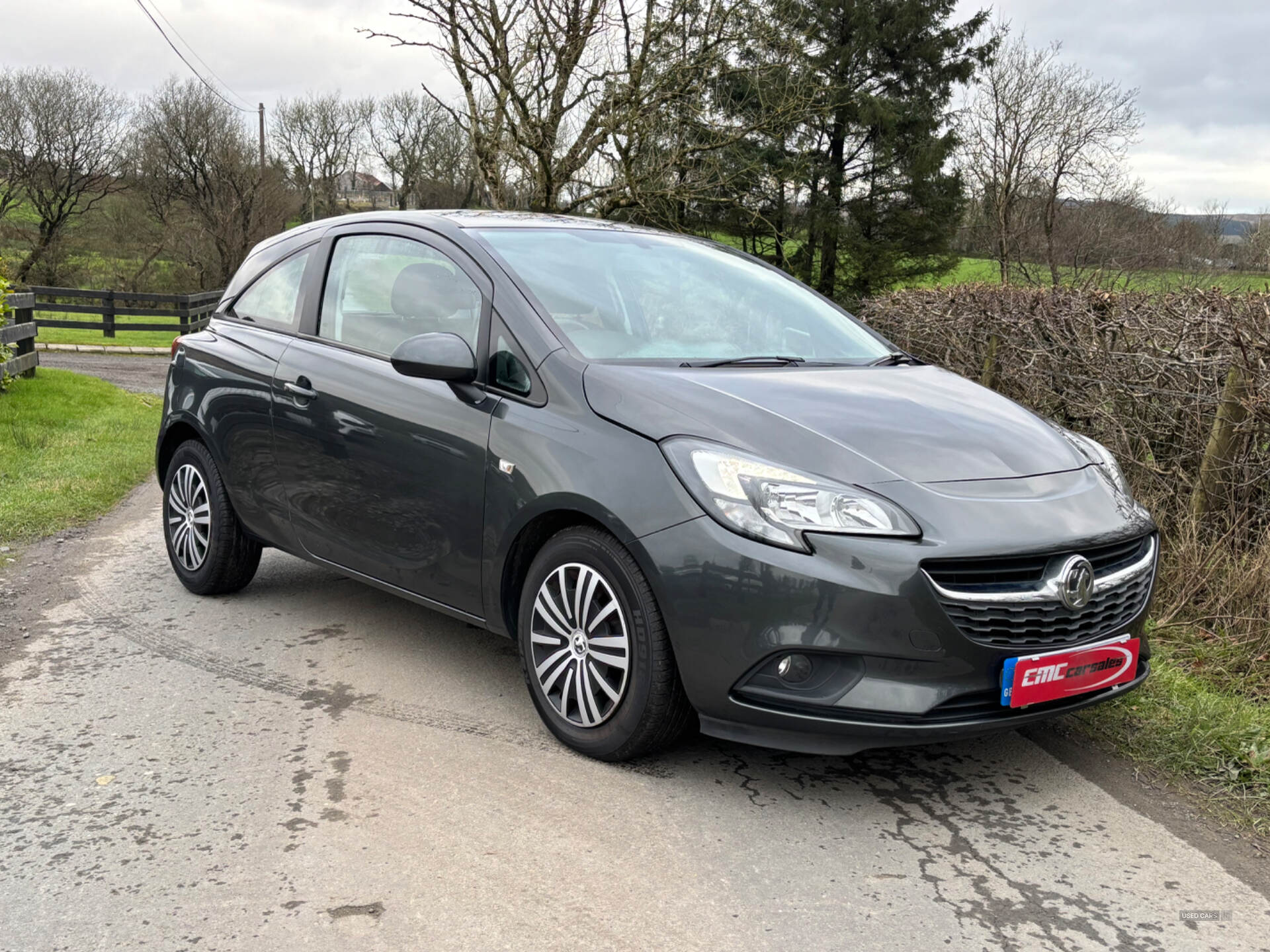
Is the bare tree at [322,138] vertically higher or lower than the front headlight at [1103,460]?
higher

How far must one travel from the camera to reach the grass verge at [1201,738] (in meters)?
3.45

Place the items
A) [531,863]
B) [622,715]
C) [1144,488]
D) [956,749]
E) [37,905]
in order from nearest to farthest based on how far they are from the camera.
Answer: [37,905], [531,863], [622,715], [956,749], [1144,488]

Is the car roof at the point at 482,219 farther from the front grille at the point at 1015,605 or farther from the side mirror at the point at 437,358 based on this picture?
the front grille at the point at 1015,605

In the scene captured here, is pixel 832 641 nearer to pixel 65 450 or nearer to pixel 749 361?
pixel 749 361

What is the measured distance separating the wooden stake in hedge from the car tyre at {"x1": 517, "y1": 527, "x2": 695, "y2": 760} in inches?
119

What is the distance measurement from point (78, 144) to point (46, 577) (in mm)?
36225

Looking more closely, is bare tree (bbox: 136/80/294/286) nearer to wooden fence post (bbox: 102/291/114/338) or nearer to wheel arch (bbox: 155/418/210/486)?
wooden fence post (bbox: 102/291/114/338)

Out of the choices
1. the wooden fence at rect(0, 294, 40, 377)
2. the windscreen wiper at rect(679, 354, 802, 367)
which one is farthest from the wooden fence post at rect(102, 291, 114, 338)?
the windscreen wiper at rect(679, 354, 802, 367)

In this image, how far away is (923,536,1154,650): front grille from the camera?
9.96 feet

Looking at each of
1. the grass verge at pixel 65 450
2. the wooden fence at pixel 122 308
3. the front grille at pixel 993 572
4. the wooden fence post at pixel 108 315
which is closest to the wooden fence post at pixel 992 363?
the front grille at pixel 993 572

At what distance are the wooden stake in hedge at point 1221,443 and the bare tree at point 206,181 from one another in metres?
33.9

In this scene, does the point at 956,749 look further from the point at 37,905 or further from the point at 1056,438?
the point at 37,905

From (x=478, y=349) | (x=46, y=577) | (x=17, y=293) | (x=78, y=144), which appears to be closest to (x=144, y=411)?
(x=17, y=293)

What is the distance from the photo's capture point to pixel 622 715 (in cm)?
340
